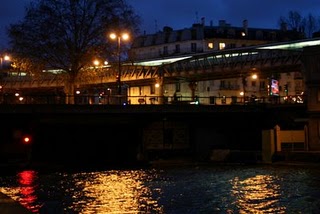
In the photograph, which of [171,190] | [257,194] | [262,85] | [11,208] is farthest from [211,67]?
[11,208]

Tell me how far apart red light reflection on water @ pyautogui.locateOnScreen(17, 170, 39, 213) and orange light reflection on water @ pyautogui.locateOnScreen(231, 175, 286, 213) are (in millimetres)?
12273

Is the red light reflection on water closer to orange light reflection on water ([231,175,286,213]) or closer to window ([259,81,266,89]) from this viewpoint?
orange light reflection on water ([231,175,286,213])

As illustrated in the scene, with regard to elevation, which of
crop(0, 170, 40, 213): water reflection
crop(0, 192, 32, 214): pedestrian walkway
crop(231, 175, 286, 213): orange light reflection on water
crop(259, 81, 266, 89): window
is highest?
crop(259, 81, 266, 89): window

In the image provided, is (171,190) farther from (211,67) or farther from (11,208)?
(211,67)

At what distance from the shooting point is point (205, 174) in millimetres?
52781

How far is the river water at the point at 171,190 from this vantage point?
33.3 m

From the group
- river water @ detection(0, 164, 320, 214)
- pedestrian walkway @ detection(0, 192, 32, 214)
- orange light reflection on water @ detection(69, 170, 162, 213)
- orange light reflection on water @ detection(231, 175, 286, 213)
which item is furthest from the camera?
river water @ detection(0, 164, 320, 214)

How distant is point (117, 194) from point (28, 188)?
25.0ft

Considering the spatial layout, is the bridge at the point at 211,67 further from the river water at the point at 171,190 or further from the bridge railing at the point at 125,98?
the river water at the point at 171,190

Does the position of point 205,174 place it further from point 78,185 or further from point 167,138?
point 167,138

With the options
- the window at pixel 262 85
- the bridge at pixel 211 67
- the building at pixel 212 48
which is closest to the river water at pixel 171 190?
the bridge at pixel 211 67

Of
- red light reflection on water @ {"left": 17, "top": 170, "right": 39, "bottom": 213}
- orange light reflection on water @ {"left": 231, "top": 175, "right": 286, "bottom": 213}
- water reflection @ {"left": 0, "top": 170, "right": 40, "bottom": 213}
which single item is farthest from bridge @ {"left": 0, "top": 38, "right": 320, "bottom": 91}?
orange light reflection on water @ {"left": 231, "top": 175, "right": 286, "bottom": 213}

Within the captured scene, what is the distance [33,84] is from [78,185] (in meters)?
85.9

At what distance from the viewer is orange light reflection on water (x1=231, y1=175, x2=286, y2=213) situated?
32688 millimetres
